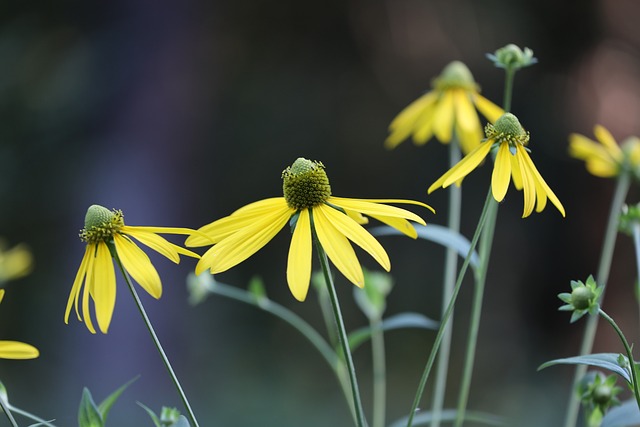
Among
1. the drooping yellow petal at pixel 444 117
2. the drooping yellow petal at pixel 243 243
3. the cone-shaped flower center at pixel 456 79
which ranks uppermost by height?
the cone-shaped flower center at pixel 456 79

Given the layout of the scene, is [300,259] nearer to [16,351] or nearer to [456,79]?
[16,351]

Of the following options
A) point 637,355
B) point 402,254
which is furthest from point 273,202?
point 402,254

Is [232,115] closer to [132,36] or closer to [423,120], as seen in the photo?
[132,36]

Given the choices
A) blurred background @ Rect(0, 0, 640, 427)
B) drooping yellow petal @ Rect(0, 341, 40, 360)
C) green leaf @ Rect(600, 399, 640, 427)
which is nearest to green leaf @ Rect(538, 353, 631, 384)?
green leaf @ Rect(600, 399, 640, 427)

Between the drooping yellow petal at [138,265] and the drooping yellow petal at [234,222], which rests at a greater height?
the drooping yellow petal at [234,222]

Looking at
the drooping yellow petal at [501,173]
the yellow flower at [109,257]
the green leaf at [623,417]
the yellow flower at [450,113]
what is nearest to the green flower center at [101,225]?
the yellow flower at [109,257]

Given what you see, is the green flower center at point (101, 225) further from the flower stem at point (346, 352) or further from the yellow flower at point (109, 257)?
the flower stem at point (346, 352)
